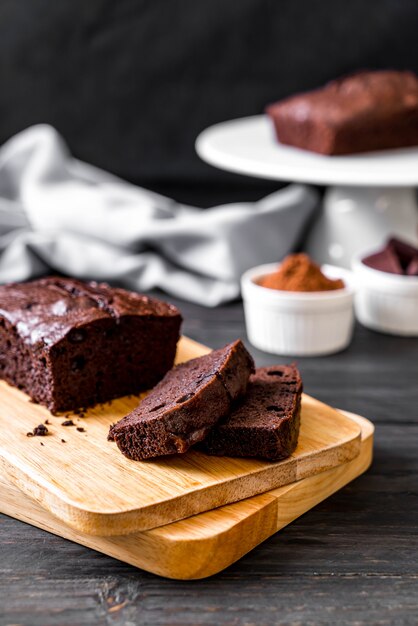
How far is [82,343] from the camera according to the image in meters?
2.63

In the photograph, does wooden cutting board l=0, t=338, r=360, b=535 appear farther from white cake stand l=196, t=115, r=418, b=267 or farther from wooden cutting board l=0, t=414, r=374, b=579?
white cake stand l=196, t=115, r=418, b=267

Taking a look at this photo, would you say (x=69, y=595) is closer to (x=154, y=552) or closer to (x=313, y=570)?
(x=154, y=552)

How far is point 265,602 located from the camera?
198 cm

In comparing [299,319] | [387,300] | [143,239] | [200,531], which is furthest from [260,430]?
[143,239]

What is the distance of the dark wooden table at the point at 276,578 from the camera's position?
194 cm

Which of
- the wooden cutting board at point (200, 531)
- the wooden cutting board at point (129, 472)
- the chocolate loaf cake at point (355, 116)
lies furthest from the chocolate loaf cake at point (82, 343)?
the chocolate loaf cake at point (355, 116)

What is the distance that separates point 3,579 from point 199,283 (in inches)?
81.5

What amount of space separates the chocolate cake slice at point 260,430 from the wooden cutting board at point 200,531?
0.10m

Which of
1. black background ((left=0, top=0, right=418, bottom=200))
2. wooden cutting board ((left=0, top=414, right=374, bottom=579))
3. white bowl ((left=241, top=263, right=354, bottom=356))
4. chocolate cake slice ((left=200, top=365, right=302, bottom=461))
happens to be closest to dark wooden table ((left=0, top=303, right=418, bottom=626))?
wooden cutting board ((left=0, top=414, right=374, bottom=579))

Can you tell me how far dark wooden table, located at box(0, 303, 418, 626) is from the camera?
194 cm

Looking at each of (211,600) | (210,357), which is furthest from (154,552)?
(210,357)

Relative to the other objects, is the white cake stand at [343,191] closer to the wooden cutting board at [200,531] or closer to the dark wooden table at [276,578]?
the dark wooden table at [276,578]

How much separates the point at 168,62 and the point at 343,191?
1548mm

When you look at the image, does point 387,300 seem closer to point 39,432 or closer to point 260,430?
point 260,430
